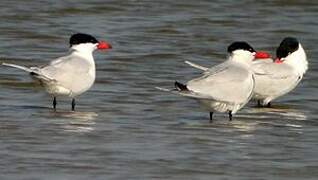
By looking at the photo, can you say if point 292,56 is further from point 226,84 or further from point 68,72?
point 68,72

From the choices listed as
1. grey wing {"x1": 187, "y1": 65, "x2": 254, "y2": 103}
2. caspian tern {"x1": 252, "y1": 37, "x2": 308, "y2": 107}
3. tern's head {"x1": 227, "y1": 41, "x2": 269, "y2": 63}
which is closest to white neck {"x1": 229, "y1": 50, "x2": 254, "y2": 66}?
tern's head {"x1": 227, "y1": 41, "x2": 269, "y2": 63}

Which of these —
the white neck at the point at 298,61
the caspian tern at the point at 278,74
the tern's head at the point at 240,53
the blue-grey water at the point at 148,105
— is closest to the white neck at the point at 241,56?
the tern's head at the point at 240,53

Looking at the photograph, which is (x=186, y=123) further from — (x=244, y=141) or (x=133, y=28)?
(x=133, y=28)

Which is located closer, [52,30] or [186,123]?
[186,123]

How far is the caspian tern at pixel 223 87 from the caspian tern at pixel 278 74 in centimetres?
87

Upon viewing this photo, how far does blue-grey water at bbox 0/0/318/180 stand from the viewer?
8.02 meters

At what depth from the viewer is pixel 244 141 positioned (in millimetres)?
9031

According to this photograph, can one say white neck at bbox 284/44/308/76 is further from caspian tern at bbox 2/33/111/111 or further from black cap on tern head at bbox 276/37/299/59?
caspian tern at bbox 2/33/111/111

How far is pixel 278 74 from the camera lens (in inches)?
438

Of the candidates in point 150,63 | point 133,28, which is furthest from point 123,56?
point 133,28

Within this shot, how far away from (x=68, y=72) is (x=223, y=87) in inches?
53.1

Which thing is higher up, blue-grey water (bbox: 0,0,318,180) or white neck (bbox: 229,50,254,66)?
white neck (bbox: 229,50,254,66)

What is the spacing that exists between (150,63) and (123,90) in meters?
1.53

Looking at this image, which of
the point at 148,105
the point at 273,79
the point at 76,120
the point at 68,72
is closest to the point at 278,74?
the point at 273,79
